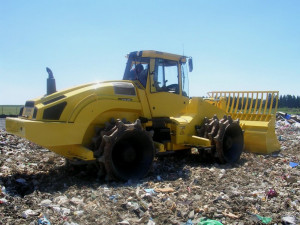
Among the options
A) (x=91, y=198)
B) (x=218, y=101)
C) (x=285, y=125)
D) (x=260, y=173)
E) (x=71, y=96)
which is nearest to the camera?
(x=91, y=198)

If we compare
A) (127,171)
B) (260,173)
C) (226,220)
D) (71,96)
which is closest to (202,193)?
(226,220)

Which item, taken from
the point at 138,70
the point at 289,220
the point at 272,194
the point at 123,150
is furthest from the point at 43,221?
the point at 138,70

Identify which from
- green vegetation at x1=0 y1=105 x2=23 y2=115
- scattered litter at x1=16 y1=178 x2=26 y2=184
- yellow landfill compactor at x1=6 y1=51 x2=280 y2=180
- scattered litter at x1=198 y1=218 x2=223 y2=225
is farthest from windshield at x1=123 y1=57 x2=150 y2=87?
green vegetation at x1=0 y1=105 x2=23 y2=115

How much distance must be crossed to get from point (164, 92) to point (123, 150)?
1.95 m

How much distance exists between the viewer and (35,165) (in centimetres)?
719

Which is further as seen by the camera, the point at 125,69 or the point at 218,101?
the point at 218,101

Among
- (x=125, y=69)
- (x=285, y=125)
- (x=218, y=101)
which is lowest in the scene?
(x=285, y=125)

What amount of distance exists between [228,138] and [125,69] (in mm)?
2898

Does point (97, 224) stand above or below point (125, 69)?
below

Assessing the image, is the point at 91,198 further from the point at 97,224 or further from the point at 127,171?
the point at 127,171

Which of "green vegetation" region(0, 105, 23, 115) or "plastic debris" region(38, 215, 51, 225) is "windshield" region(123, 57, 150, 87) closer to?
"plastic debris" region(38, 215, 51, 225)

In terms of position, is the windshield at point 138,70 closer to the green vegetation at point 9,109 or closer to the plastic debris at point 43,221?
the plastic debris at point 43,221

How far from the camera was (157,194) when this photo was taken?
4.88 meters

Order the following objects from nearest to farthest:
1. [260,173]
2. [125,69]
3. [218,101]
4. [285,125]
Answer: [260,173], [125,69], [218,101], [285,125]
